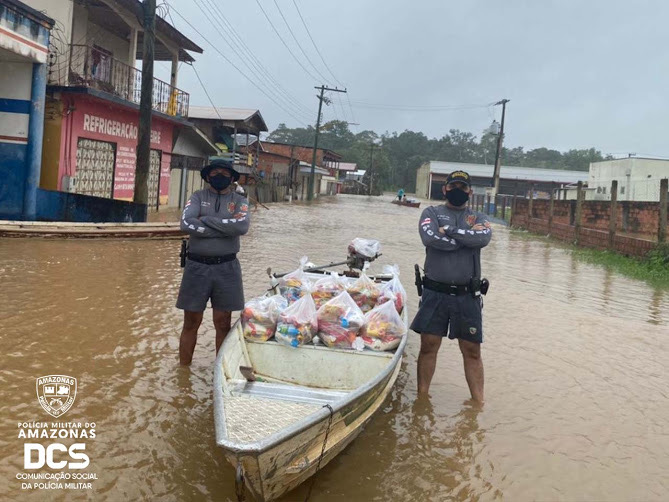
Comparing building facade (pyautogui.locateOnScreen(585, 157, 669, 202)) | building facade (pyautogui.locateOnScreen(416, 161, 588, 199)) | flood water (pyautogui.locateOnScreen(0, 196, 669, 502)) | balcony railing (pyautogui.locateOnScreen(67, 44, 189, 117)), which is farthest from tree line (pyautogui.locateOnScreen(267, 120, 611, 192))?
flood water (pyautogui.locateOnScreen(0, 196, 669, 502))

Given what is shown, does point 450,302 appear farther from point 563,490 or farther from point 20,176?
point 20,176

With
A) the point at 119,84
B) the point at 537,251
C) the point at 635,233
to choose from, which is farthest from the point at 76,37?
the point at 635,233

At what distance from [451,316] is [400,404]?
975 millimetres

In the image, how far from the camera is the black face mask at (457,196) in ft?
16.9

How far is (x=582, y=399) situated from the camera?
5.91 meters

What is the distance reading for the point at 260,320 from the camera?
5.21m

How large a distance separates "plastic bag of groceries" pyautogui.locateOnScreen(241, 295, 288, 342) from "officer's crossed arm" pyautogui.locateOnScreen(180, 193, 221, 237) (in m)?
0.70

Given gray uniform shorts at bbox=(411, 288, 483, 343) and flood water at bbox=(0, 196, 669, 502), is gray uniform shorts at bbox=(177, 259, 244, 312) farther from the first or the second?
gray uniform shorts at bbox=(411, 288, 483, 343)

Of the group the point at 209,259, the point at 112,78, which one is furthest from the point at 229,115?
the point at 209,259

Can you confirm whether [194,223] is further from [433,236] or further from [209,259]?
[433,236]

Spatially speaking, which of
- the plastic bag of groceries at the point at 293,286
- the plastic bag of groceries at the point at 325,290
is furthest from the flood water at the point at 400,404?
the plastic bag of groceries at the point at 325,290

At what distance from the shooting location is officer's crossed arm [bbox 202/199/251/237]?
5.21m

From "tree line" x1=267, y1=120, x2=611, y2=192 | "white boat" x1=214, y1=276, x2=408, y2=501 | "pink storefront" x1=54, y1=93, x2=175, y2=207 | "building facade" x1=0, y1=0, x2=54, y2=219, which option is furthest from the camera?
"tree line" x1=267, y1=120, x2=611, y2=192

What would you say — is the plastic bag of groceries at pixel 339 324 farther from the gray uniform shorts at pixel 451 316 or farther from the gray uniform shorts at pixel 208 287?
the gray uniform shorts at pixel 208 287
